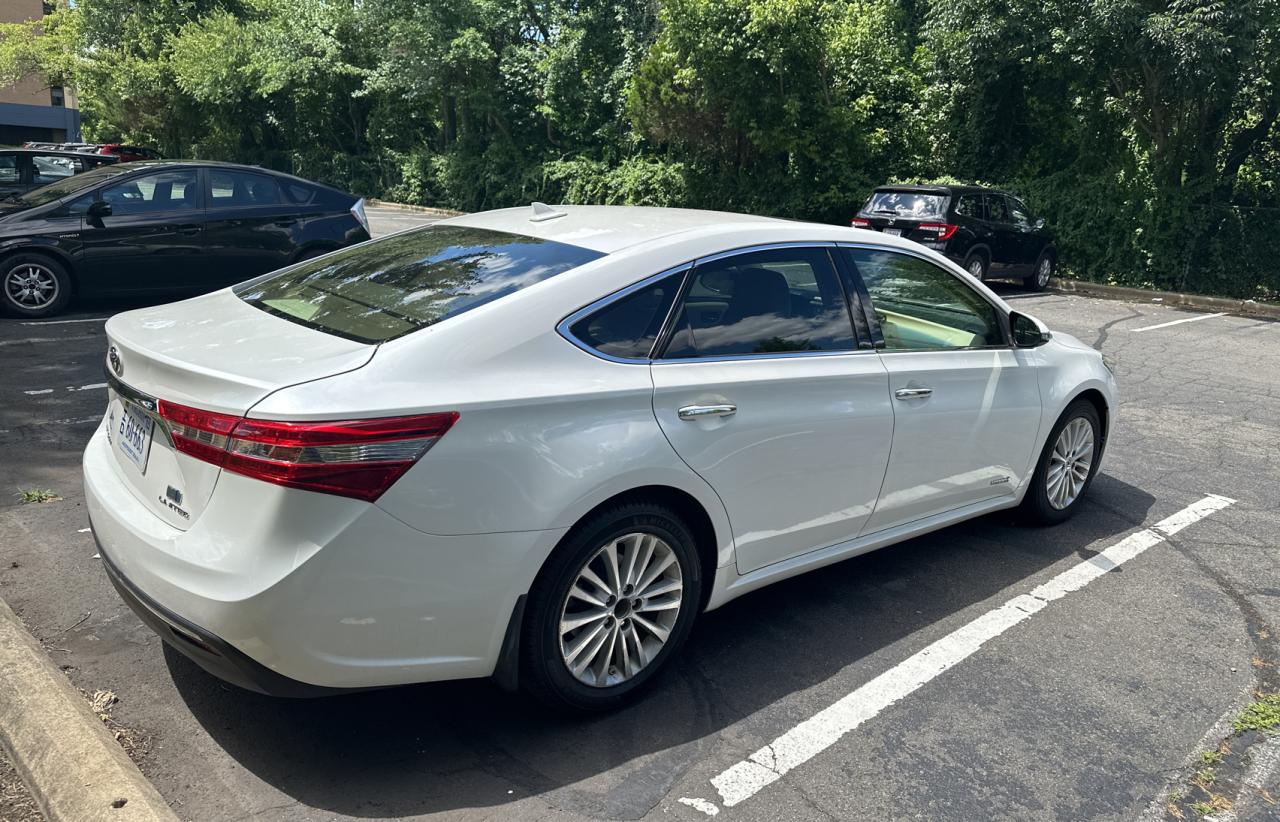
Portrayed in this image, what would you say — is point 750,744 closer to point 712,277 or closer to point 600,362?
point 600,362

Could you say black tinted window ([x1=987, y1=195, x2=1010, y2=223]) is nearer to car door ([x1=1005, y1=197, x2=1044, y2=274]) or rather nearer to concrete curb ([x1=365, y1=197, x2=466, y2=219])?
car door ([x1=1005, y1=197, x2=1044, y2=274])

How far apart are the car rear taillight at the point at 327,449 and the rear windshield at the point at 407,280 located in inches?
16.1

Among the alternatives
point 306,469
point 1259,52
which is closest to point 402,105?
point 1259,52

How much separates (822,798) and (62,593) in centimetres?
311

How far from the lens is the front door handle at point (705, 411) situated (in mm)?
3344

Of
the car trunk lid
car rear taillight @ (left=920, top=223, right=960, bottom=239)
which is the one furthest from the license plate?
car rear taillight @ (left=920, top=223, right=960, bottom=239)

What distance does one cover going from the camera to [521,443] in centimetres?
295

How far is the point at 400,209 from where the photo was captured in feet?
111

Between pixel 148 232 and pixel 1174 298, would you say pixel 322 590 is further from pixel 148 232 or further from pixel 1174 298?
pixel 1174 298

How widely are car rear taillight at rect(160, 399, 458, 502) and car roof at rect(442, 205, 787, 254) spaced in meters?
1.10

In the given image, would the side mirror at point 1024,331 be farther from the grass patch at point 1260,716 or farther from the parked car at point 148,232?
the parked car at point 148,232

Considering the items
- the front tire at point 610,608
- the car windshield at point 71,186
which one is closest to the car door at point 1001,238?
the car windshield at point 71,186

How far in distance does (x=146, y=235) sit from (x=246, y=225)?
909 millimetres

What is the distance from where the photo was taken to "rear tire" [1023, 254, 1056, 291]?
16.6 meters
